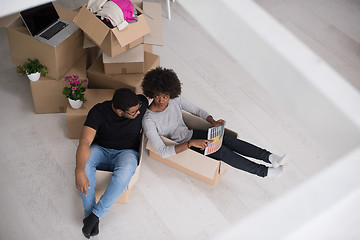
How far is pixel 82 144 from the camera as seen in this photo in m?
2.16

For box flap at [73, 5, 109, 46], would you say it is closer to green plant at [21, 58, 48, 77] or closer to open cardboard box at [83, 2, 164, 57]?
open cardboard box at [83, 2, 164, 57]

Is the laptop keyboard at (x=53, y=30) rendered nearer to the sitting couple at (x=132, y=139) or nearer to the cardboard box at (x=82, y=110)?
the cardboard box at (x=82, y=110)

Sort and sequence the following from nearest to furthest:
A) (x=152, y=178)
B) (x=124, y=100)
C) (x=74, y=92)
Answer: (x=124, y=100) → (x=74, y=92) → (x=152, y=178)

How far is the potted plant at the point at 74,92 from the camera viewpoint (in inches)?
98.0

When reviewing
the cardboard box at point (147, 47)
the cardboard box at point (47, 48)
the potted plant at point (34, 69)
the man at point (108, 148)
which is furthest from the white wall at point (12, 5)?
the cardboard box at point (147, 47)

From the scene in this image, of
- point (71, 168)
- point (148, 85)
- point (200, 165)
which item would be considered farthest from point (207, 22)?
→ point (71, 168)

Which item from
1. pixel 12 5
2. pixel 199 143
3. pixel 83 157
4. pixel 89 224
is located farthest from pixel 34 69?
pixel 12 5

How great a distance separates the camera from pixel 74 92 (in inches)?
98.0

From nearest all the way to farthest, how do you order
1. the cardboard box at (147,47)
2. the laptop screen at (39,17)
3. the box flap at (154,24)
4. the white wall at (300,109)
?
the white wall at (300,109) < the laptop screen at (39,17) < the box flap at (154,24) < the cardboard box at (147,47)

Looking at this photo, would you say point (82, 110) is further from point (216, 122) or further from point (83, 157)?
point (216, 122)

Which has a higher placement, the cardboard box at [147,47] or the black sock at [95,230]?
the cardboard box at [147,47]

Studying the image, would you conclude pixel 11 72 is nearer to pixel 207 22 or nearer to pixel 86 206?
pixel 86 206

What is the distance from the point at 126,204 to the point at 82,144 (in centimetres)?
53

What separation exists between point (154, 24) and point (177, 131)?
0.75m
